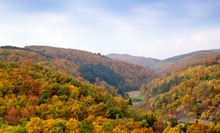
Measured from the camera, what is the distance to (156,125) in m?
93.6

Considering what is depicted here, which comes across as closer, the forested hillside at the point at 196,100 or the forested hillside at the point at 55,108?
the forested hillside at the point at 55,108

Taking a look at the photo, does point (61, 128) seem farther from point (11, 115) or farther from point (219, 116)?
point (219, 116)

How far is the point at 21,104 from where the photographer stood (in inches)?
3617

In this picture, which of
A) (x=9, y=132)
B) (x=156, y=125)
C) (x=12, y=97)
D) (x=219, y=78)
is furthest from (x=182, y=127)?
(x=219, y=78)

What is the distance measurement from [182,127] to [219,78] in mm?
103096

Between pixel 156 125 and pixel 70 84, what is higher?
pixel 70 84

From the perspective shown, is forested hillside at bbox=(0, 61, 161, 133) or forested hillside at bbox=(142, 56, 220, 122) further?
forested hillside at bbox=(142, 56, 220, 122)

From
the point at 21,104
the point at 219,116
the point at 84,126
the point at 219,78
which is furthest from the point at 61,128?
the point at 219,78

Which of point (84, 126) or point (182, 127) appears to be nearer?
point (84, 126)

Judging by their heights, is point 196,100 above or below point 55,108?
below

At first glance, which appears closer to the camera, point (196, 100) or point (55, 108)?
point (55, 108)

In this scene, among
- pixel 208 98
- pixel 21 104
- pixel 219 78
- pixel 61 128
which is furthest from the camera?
pixel 219 78

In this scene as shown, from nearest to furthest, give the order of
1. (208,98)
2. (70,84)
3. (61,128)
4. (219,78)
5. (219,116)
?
(61,128) → (70,84) → (219,116) → (208,98) → (219,78)

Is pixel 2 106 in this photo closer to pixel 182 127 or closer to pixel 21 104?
pixel 21 104
